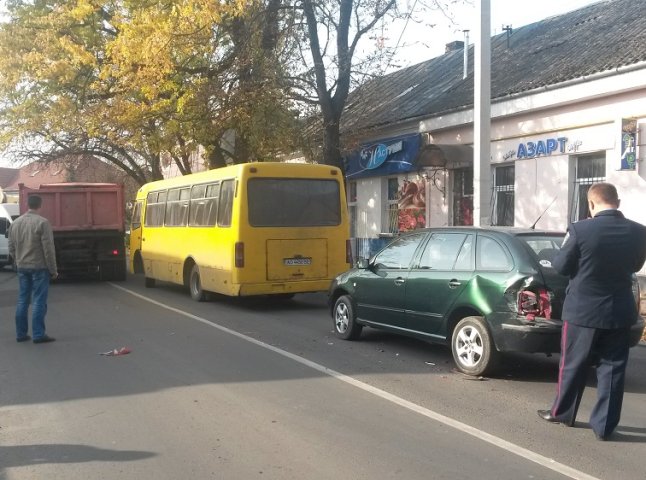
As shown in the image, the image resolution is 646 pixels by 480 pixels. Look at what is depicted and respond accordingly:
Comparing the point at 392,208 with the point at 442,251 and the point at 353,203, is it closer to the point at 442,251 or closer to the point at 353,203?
the point at 353,203

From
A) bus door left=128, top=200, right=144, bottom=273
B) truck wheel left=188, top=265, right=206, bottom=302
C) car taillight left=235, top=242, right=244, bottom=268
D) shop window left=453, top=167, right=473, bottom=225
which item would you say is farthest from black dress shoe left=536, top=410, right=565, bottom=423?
bus door left=128, top=200, right=144, bottom=273

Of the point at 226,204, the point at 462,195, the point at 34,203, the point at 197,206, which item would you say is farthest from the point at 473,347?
the point at 462,195

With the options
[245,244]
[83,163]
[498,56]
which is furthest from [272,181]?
[83,163]

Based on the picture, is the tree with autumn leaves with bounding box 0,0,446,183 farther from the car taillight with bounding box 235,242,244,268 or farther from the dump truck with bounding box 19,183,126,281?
the car taillight with bounding box 235,242,244,268

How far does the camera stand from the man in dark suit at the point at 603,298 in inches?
197

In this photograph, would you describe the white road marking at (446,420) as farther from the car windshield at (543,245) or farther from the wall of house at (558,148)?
the wall of house at (558,148)

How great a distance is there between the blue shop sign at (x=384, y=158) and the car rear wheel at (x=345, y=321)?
949 centimetres

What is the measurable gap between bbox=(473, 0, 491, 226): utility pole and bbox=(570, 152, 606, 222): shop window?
121 inches

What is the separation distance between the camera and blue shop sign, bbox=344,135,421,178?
738 inches

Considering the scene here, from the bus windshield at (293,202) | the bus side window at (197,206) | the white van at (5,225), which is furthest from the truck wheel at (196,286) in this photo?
the white van at (5,225)

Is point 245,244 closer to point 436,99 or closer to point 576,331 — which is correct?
point 576,331

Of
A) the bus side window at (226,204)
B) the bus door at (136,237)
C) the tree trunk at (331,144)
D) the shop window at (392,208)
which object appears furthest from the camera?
the shop window at (392,208)

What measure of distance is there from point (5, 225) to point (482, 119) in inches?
747

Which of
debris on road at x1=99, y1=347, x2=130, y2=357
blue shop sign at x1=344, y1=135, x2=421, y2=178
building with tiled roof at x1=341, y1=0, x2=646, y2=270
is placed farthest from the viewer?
blue shop sign at x1=344, y1=135, x2=421, y2=178
